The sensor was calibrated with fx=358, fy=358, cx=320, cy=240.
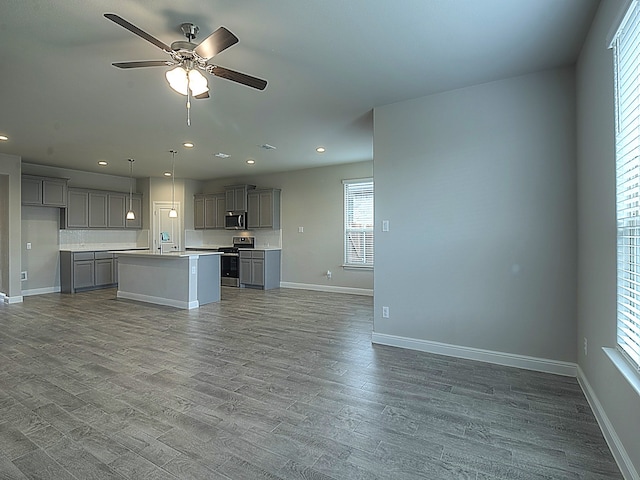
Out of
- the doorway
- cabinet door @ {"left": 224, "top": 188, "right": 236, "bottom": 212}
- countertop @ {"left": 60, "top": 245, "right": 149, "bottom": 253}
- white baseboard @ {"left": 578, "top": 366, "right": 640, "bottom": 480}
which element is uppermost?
cabinet door @ {"left": 224, "top": 188, "right": 236, "bottom": 212}

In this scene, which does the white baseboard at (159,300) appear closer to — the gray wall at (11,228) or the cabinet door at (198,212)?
the gray wall at (11,228)

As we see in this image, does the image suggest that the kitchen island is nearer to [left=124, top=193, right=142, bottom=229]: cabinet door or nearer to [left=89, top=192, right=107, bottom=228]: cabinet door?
[left=89, top=192, right=107, bottom=228]: cabinet door

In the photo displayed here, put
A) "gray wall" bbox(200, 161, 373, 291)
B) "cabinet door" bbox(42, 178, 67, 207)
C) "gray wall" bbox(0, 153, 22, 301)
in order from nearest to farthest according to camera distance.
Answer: "gray wall" bbox(0, 153, 22, 301)
"cabinet door" bbox(42, 178, 67, 207)
"gray wall" bbox(200, 161, 373, 291)

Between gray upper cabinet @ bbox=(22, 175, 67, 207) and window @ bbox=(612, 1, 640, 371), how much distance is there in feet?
28.9

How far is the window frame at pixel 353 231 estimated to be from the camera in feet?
23.8

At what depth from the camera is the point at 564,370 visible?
10.3 ft

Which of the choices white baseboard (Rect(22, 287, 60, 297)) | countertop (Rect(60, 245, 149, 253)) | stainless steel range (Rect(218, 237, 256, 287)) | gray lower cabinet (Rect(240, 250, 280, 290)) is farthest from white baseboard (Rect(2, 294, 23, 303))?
gray lower cabinet (Rect(240, 250, 280, 290))

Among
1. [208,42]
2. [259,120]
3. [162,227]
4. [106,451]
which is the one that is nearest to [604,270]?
[208,42]

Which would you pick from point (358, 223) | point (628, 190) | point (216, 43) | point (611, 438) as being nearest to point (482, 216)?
point (628, 190)

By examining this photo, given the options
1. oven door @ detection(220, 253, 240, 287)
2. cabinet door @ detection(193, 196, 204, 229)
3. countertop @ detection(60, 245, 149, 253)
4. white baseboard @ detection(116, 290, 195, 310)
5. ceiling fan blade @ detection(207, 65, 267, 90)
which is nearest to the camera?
ceiling fan blade @ detection(207, 65, 267, 90)

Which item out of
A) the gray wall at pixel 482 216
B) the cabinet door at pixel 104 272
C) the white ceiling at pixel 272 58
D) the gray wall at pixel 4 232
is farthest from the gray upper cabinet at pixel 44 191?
the gray wall at pixel 482 216

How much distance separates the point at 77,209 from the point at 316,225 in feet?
17.1

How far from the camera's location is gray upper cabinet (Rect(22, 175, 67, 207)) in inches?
273

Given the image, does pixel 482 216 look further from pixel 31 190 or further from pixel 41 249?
pixel 41 249
